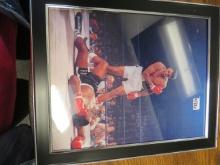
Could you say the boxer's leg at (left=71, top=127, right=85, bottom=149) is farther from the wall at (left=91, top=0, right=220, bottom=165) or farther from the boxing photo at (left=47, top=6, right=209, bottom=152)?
the wall at (left=91, top=0, right=220, bottom=165)

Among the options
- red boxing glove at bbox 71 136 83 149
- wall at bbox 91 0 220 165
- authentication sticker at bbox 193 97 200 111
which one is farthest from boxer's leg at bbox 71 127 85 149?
authentication sticker at bbox 193 97 200 111

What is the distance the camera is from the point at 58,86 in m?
0.69

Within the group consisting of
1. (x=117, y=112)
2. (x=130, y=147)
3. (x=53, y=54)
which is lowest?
(x=130, y=147)

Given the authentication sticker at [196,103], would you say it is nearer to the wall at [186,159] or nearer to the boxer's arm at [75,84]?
the wall at [186,159]

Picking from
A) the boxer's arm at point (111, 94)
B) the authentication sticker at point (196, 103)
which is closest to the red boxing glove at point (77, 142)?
the boxer's arm at point (111, 94)

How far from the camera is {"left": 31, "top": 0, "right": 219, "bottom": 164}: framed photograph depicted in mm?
684

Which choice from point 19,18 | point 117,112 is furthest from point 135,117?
point 19,18

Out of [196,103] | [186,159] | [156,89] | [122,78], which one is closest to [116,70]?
[122,78]

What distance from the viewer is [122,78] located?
2.50ft

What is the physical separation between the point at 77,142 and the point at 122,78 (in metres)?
0.21

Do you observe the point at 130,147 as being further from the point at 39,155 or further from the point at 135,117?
the point at 39,155

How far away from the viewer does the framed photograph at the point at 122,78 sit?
0.68m

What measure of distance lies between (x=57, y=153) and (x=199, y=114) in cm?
45

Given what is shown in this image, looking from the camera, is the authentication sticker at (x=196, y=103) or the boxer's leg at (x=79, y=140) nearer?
the boxer's leg at (x=79, y=140)
